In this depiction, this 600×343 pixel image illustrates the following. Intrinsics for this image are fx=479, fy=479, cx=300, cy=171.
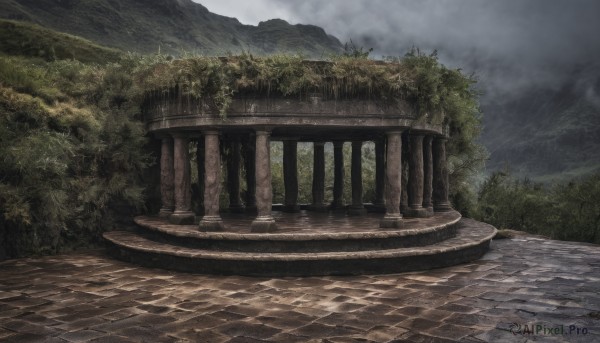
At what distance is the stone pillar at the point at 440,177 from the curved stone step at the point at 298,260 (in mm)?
3655

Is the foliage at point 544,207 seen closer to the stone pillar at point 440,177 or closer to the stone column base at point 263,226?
the stone pillar at point 440,177

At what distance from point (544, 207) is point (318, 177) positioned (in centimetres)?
1401

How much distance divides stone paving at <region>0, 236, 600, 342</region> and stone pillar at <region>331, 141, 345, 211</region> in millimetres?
5100

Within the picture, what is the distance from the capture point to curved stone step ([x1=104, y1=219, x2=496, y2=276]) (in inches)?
287

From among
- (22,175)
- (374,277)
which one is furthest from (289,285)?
(22,175)

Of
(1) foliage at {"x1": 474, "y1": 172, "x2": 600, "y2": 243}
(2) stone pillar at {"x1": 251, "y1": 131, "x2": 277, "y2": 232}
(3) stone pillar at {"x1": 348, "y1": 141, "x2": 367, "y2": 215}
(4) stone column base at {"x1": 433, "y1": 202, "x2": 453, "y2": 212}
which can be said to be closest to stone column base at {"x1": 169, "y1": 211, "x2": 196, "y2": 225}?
(2) stone pillar at {"x1": 251, "y1": 131, "x2": 277, "y2": 232}

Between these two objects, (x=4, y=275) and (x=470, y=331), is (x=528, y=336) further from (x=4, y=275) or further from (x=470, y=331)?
(x=4, y=275)

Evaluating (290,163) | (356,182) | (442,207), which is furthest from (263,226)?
(442,207)

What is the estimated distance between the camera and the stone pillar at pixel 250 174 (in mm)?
12437

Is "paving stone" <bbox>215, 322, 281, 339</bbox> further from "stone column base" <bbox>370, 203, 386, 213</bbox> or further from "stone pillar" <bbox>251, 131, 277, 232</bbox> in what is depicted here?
"stone column base" <bbox>370, 203, 386, 213</bbox>

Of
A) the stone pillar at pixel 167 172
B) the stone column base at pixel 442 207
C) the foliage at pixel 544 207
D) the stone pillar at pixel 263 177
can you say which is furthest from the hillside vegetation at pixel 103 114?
the foliage at pixel 544 207

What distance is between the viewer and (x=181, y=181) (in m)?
9.28

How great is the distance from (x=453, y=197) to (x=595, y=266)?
24.6 feet

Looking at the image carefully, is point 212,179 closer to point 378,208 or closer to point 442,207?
point 378,208
